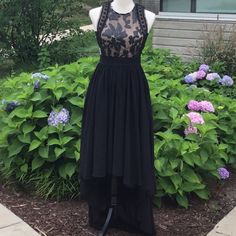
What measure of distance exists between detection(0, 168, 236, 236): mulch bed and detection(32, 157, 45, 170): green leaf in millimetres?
269

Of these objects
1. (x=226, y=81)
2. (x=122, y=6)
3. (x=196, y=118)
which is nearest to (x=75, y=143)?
(x=196, y=118)

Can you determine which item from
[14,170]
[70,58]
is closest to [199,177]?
[14,170]

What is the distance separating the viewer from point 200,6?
28.2 feet

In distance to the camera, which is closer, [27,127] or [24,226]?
[24,226]

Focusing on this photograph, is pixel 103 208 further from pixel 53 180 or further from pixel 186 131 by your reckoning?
pixel 186 131

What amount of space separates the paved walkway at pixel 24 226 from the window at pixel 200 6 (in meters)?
4.89

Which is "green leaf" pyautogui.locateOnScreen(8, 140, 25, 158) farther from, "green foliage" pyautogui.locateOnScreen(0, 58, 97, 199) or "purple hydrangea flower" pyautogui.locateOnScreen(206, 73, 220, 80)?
"purple hydrangea flower" pyautogui.locateOnScreen(206, 73, 220, 80)

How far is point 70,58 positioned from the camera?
9930 mm

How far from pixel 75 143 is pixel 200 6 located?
4.83 m

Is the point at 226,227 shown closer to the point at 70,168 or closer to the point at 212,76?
the point at 70,168

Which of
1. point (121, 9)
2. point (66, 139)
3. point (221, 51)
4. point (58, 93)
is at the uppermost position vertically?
point (121, 9)

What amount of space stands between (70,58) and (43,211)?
19.4 feet

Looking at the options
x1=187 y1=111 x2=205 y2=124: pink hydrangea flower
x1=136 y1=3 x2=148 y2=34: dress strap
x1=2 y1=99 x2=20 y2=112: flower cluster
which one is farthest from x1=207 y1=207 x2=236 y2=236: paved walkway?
x1=2 y1=99 x2=20 y2=112: flower cluster

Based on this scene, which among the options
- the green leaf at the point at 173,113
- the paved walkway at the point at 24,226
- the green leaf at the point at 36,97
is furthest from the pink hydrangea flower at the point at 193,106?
the green leaf at the point at 36,97
